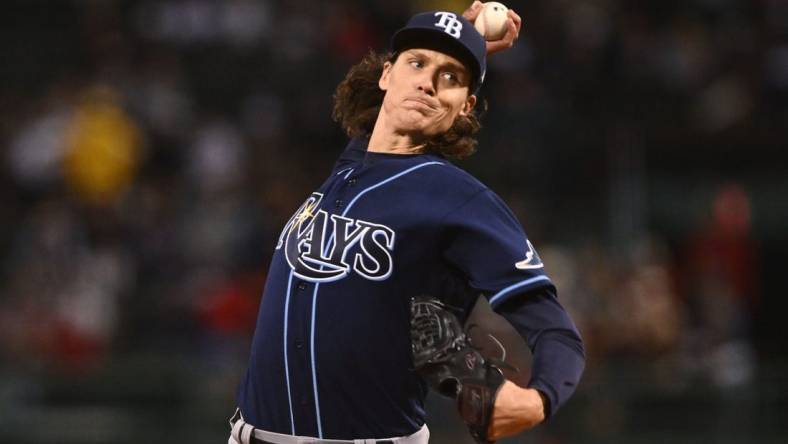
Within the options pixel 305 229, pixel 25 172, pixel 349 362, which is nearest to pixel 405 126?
pixel 305 229

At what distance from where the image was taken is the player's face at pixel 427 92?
326 cm

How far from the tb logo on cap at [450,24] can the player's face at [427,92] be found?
0.07m

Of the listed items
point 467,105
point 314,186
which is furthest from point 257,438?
point 314,186

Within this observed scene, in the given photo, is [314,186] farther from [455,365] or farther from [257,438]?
[455,365]

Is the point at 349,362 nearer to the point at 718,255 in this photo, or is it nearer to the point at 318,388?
the point at 318,388

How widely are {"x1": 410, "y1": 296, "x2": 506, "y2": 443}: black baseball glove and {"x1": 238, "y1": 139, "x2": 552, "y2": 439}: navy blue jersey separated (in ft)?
0.59

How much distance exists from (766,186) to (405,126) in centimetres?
626

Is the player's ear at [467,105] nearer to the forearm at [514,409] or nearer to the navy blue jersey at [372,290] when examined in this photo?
the navy blue jersey at [372,290]

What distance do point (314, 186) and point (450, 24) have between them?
19.1 feet

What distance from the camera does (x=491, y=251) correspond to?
9.71 ft

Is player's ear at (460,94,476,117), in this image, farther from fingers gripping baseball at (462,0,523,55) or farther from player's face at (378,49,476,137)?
fingers gripping baseball at (462,0,523,55)

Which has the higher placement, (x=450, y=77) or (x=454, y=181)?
(x=450, y=77)

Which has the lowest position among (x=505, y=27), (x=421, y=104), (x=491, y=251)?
(x=491, y=251)

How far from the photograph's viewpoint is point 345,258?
3100 millimetres
